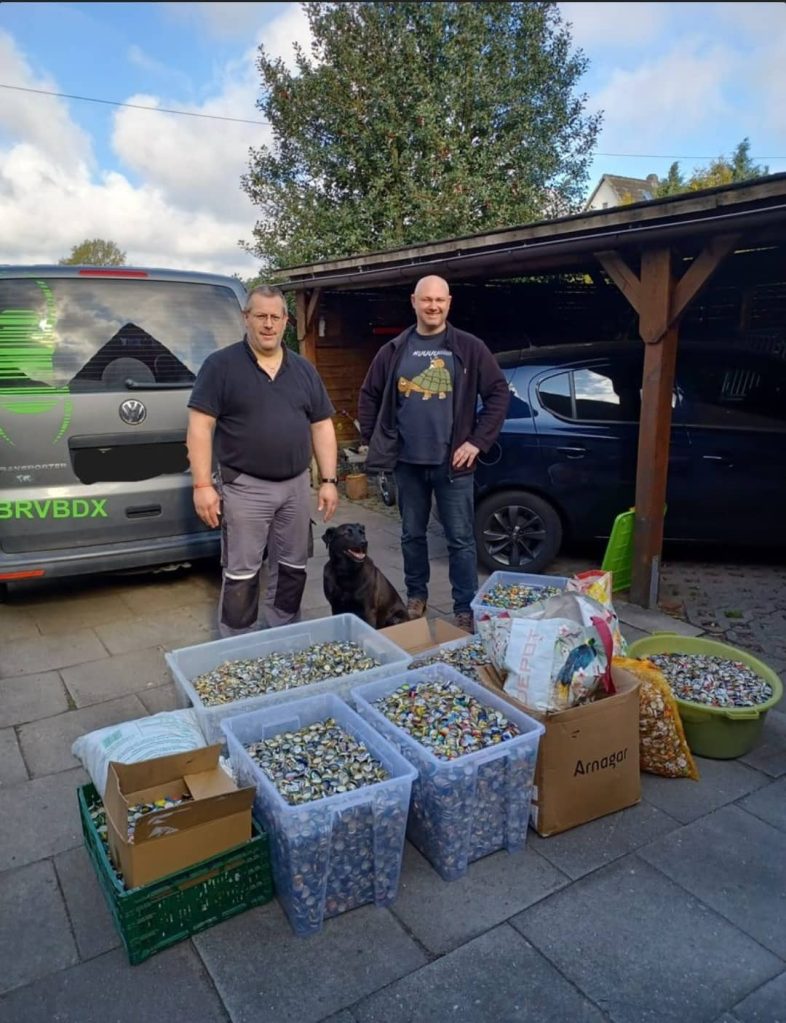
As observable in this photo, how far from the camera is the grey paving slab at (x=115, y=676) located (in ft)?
11.5

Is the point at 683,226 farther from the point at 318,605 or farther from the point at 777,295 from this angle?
the point at 777,295

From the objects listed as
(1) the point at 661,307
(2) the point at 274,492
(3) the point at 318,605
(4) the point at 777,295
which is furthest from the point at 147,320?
(4) the point at 777,295

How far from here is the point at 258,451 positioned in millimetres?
3188

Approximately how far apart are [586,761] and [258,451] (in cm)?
186

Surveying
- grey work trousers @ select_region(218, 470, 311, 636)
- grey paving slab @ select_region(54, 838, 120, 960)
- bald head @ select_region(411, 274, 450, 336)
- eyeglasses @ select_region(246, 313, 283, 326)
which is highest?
bald head @ select_region(411, 274, 450, 336)

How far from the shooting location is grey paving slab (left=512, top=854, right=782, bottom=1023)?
1.84 m

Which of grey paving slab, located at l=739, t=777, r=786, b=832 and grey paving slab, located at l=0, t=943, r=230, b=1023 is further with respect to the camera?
grey paving slab, located at l=739, t=777, r=786, b=832

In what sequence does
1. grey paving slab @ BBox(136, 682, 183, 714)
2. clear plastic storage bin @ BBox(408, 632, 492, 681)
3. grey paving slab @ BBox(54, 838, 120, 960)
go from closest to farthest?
grey paving slab @ BBox(54, 838, 120, 960), clear plastic storage bin @ BBox(408, 632, 492, 681), grey paving slab @ BBox(136, 682, 183, 714)

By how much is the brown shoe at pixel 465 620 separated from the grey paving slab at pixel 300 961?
186cm

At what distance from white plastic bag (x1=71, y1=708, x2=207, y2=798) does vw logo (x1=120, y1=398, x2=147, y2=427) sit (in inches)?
82.7

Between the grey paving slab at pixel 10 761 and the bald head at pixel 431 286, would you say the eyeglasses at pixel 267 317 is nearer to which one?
the bald head at pixel 431 286

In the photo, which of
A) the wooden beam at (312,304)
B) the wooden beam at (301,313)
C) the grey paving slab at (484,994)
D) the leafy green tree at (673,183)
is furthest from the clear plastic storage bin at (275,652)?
the leafy green tree at (673,183)

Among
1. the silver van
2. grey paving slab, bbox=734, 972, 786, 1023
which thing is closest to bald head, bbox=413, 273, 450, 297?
the silver van

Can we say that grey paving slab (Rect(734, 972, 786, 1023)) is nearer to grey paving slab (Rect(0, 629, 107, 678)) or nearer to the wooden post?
grey paving slab (Rect(0, 629, 107, 678))
